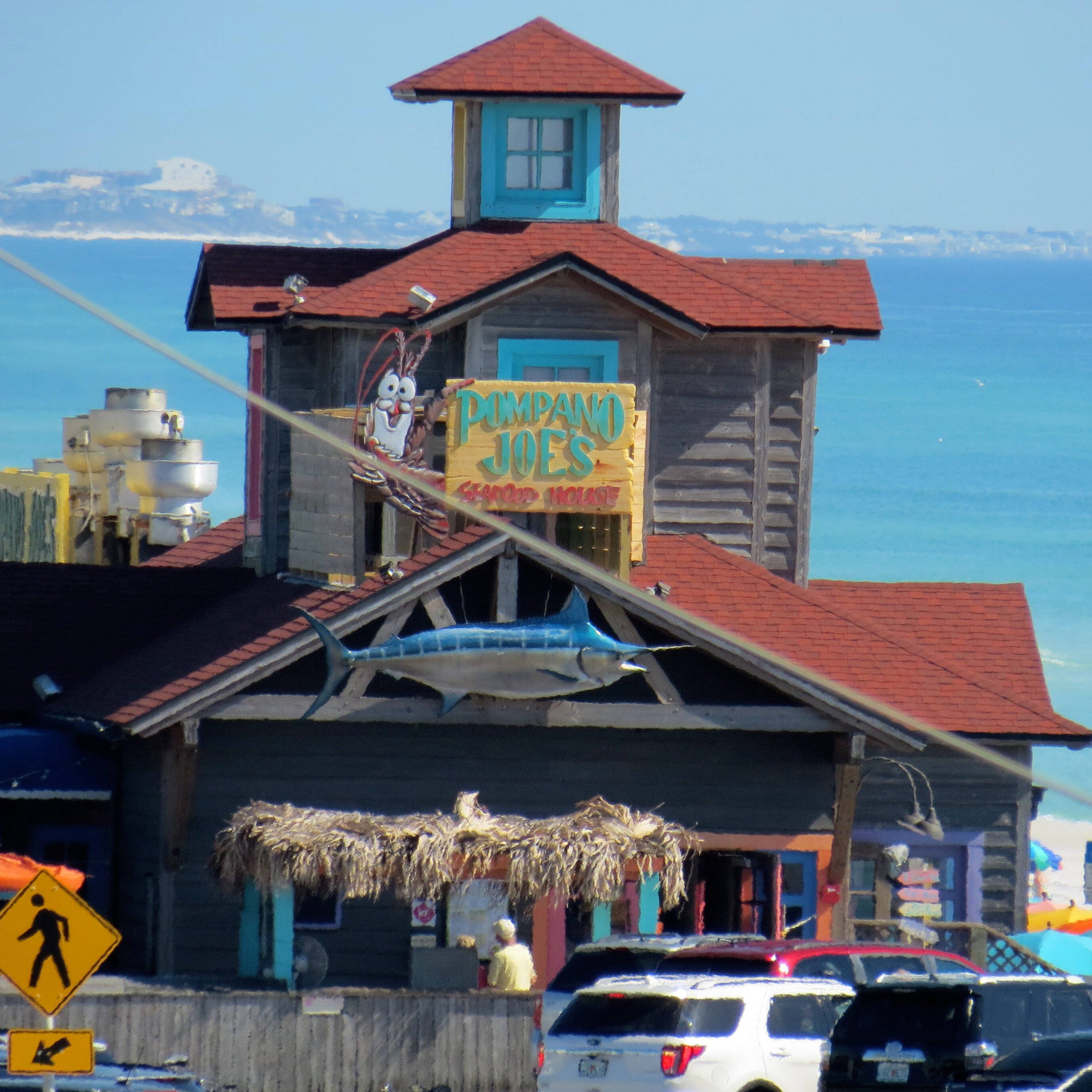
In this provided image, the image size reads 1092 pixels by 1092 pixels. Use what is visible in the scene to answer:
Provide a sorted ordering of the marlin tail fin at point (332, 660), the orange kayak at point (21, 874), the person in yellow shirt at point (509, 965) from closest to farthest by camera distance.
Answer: the person in yellow shirt at point (509, 965) → the marlin tail fin at point (332, 660) → the orange kayak at point (21, 874)

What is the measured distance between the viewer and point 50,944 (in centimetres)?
1430

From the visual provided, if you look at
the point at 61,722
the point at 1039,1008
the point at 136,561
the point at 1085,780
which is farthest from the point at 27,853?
the point at 1085,780

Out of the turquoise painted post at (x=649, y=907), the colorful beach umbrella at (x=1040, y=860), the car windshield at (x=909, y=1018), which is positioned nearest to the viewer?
the car windshield at (x=909, y=1018)

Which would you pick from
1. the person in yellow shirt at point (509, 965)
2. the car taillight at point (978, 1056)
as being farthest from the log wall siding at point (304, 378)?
→ the car taillight at point (978, 1056)

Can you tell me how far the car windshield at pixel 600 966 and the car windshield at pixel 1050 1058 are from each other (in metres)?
4.43

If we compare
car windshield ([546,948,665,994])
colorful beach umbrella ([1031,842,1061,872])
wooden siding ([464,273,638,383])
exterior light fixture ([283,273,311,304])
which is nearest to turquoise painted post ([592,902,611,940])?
car windshield ([546,948,665,994])

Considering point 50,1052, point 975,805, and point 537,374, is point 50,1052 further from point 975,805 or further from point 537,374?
point 975,805

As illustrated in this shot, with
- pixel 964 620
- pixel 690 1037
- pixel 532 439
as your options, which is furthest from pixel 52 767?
pixel 964 620

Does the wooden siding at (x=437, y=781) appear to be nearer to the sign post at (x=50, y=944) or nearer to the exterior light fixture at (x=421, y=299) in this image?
the exterior light fixture at (x=421, y=299)

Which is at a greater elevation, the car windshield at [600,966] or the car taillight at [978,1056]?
the car windshield at [600,966]

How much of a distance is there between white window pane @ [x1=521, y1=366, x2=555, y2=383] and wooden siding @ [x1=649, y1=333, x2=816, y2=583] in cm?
120

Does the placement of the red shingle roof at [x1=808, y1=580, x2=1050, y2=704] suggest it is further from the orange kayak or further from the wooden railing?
the orange kayak

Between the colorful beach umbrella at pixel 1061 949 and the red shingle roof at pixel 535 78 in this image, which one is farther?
the red shingle roof at pixel 535 78

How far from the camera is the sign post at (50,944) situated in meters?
14.2
